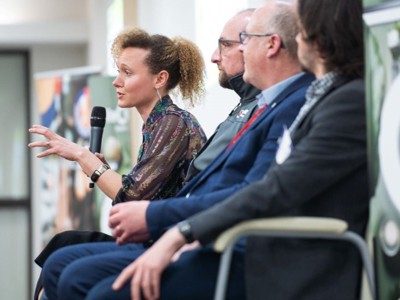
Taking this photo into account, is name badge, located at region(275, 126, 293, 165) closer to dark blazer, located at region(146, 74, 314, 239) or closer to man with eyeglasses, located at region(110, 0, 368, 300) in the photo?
man with eyeglasses, located at region(110, 0, 368, 300)

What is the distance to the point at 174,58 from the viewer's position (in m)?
3.87

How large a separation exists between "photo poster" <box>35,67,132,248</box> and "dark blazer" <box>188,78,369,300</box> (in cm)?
527

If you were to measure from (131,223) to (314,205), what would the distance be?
47cm

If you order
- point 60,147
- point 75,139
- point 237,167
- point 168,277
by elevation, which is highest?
point 75,139

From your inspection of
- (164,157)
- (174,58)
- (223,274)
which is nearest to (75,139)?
(174,58)

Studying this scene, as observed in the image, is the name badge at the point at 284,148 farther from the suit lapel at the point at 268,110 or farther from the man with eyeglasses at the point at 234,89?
the man with eyeglasses at the point at 234,89

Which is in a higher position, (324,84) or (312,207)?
(324,84)

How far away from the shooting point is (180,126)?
347cm

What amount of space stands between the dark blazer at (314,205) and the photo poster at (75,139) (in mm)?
5272

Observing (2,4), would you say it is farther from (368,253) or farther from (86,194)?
(368,253)

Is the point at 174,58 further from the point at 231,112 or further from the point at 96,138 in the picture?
the point at 231,112

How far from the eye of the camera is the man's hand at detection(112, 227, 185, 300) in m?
2.31

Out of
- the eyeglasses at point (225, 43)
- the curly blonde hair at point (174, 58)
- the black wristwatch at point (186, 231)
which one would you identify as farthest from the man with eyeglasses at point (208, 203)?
the curly blonde hair at point (174, 58)

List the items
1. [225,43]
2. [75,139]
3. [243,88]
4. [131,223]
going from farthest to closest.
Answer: [75,139] → [225,43] → [243,88] → [131,223]
